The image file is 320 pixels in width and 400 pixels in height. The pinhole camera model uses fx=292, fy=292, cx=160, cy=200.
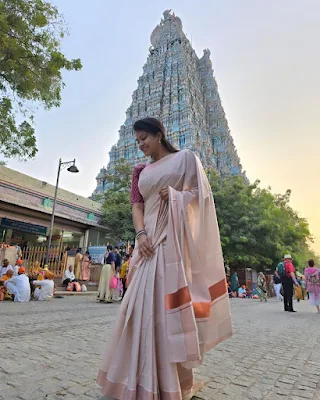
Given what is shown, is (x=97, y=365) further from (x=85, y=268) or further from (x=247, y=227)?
(x=247, y=227)

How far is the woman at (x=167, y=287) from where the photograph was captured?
1345 millimetres

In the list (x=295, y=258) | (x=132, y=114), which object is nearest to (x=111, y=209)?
(x=295, y=258)

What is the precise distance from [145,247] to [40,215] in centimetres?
1434

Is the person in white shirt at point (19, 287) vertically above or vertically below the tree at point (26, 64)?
below

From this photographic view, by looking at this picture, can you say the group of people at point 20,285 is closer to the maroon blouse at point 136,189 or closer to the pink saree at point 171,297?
the maroon blouse at point 136,189

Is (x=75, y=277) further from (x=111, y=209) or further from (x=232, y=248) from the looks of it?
(x=232, y=248)

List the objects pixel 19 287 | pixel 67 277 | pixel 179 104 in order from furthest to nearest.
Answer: pixel 179 104 → pixel 67 277 → pixel 19 287

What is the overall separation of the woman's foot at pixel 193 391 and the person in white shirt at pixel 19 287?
24.1 feet

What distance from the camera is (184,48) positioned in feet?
153

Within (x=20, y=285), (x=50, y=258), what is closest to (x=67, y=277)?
(x=50, y=258)

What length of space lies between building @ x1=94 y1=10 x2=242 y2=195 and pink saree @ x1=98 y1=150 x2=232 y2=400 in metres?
32.7

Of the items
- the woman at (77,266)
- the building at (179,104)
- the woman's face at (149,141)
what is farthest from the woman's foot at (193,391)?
the building at (179,104)

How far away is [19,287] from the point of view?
7.89m

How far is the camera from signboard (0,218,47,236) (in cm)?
1312
